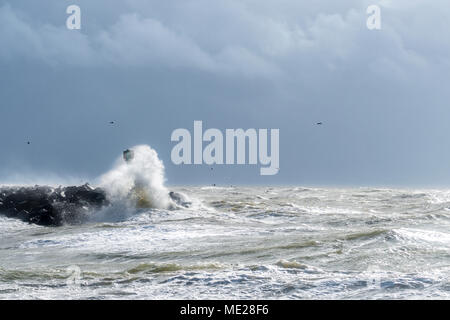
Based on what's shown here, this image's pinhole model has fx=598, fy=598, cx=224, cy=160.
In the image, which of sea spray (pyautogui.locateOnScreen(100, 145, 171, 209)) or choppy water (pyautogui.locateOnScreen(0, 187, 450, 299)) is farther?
sea spray (pyautogui.locateOnScreen(100, 145, 171, 209))

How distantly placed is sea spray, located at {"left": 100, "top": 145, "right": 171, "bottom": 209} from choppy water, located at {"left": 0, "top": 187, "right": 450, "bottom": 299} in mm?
7178

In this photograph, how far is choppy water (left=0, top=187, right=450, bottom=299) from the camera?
9.80 meters

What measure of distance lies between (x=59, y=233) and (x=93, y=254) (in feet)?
19.2

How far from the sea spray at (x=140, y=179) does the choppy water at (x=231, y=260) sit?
7.18 m

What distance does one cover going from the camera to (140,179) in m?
32.8

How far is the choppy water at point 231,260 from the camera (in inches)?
386

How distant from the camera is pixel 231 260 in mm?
12977

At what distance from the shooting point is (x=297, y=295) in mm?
9375

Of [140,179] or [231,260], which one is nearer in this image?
[231,260]

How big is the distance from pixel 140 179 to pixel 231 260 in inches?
803

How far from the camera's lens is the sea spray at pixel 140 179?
29641 millimetres

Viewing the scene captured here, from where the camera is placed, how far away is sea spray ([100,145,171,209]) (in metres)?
29.6

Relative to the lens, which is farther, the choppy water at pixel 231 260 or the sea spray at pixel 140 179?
the sea spray at pixel 140 179
